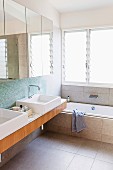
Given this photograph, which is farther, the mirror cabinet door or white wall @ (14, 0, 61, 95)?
white wall @ (14, 0, 61, 95)

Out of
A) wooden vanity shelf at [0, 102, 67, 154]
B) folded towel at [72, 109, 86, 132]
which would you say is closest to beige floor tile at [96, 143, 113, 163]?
folded towel at [72, 109, 86, 132]

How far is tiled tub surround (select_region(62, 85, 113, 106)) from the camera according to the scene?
3.88 meters

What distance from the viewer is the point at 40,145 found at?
10.2ft

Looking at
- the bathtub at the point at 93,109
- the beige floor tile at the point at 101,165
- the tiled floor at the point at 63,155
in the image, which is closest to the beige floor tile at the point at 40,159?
the tiled floor at the point at 63,155

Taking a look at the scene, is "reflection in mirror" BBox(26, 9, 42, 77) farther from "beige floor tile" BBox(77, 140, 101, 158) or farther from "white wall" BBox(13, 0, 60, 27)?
"beige floor tile" BBox(77, 140, 101, 158)

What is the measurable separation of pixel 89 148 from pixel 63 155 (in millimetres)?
513

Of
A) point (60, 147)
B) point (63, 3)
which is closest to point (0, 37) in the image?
point (63, 3)

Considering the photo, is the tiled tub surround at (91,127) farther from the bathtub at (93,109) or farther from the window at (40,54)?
the window at (40,54)

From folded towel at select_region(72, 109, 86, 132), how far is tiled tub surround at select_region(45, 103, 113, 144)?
83 millimetres

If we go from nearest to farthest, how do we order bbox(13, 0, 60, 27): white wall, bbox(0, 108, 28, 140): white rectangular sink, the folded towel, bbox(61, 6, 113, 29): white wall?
bbox(0, 108, 28, 140): white rectangular sink
bbox(13, 0, 60, 27): white wall
the folded towel
bbox(61, 6, 113, 29): white wall

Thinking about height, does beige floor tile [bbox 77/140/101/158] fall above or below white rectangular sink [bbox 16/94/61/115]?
below

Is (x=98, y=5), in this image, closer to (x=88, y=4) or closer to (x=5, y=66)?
(x=88, y=4)

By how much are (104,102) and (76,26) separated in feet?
6.14

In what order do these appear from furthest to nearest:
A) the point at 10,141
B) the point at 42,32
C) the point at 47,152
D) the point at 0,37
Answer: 1. the point at 42,32
2. the point at 47,152
3. the point at 0,37
4. the point at 10,141
